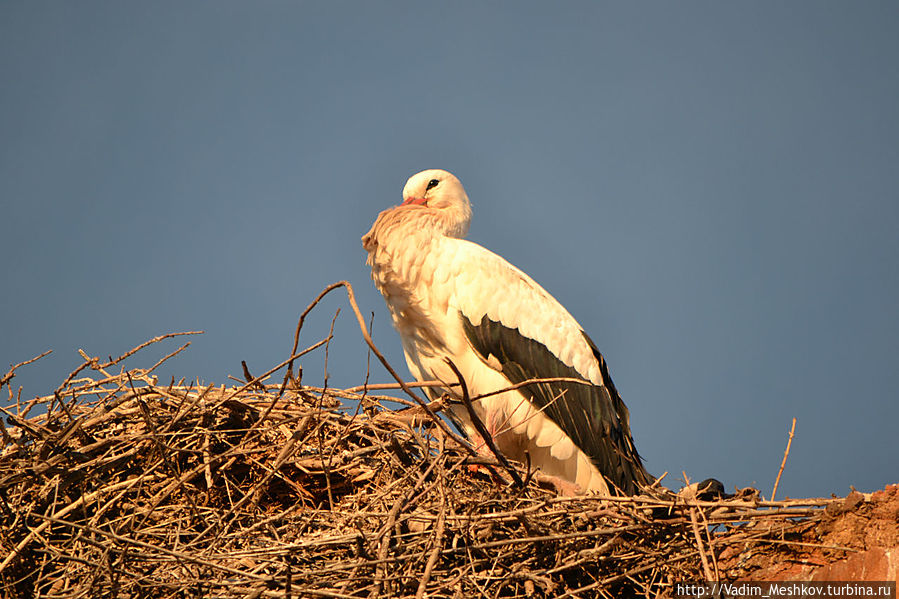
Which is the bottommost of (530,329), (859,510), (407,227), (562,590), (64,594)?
(64,594)

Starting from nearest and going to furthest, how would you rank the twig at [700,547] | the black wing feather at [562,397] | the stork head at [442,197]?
the twig at [700,547], the black wing feather at [562,397], the stork head at [442,197]

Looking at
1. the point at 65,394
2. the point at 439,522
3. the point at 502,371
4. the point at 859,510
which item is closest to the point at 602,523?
the point at 439,522

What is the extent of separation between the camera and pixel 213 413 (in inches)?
132

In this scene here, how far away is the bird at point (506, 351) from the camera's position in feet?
14.0

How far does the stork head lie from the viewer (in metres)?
5.02

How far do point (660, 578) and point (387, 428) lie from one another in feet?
4.16

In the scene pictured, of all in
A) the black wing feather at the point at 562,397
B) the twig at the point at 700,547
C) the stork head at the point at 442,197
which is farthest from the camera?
the stork head at the point at 442,197

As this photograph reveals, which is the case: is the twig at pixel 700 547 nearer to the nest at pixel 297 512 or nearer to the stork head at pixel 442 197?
the nest at pixel 297 512

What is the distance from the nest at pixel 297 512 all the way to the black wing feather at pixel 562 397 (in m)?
0.92

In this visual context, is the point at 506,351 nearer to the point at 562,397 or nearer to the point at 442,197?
the point at 562,397

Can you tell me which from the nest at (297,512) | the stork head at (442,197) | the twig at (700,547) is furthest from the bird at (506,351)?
the twig at (700,547)

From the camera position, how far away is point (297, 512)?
3156 mm

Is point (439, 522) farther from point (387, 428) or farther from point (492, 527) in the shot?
point (387, 428)

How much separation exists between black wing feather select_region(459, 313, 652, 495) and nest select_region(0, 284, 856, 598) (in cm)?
92
